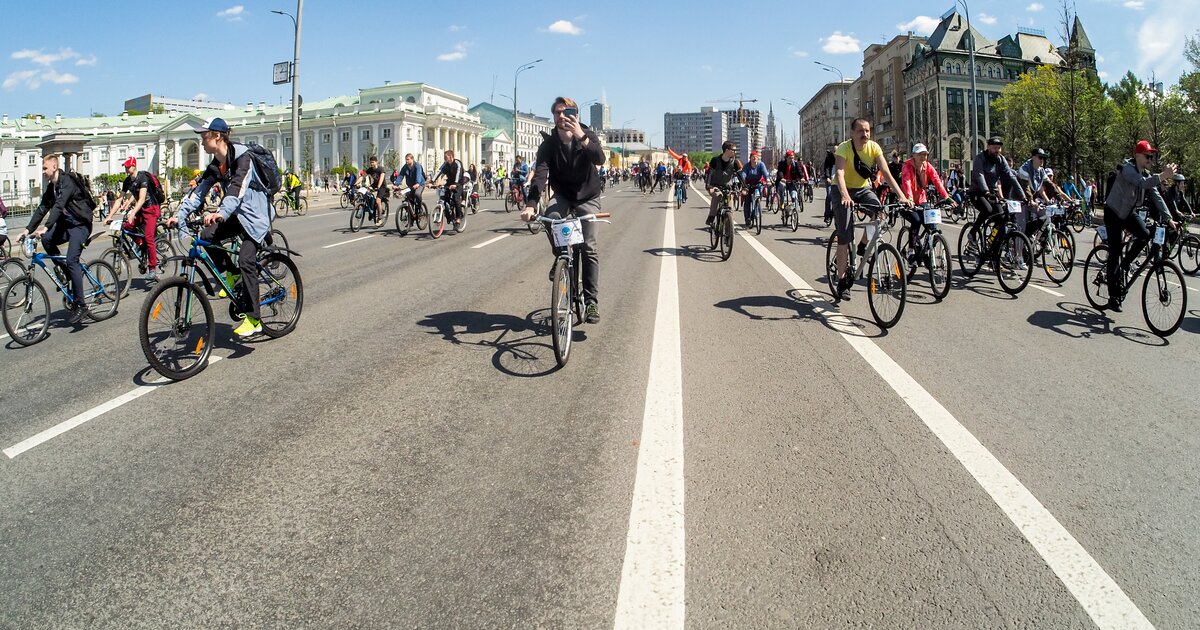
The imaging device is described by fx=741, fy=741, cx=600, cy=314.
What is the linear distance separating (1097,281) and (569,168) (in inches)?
238

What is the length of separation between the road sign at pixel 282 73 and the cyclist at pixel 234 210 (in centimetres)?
3140

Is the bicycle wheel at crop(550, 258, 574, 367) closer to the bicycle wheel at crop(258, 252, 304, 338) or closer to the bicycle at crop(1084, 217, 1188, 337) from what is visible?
the bicycle wheel at crop(258, 252, 304, 338)

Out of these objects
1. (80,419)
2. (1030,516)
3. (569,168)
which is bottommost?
(1030,516)

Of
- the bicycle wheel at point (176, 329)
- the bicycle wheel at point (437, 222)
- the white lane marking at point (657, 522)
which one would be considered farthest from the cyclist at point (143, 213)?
the white lane marking at point (657, 522)

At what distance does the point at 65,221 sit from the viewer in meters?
7.87

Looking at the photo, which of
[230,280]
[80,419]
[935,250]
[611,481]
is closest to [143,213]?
[230,280]

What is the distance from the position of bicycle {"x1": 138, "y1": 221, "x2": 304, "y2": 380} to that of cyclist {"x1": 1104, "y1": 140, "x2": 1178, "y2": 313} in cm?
828

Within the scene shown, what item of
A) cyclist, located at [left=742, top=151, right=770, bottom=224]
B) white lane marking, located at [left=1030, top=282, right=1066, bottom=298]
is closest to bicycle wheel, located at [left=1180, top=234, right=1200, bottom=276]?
white lane marking, located at [left=1030, top=282, right=1066, bottom=298]

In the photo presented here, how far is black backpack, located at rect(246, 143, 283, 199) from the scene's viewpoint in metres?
6.39

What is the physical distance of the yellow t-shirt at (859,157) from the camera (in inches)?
311

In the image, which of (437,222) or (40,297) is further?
(437,222)

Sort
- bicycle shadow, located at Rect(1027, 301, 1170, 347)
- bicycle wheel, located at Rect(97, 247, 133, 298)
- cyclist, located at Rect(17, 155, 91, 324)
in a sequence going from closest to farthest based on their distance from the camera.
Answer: bicycle shadow, located at Rect(1027, 301, 1170, 347), cyclist, located at Rect(17, 155, 91, 324), bicycle wheel, located at Rect(97, 247, 133, 298)

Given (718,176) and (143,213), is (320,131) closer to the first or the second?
(718,176)

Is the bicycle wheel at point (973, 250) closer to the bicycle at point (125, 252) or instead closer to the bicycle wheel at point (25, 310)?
the bicycle wheel at point (25, 310)
